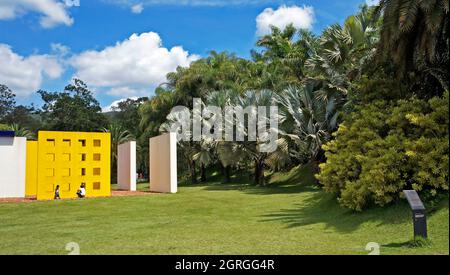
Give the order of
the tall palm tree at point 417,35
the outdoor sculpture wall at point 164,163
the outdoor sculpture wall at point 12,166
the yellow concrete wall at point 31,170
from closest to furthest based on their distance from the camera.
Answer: the tall palm tree at point 417,35 → the outdoor sculpture wall at point 164,163 → the outdoor sculpture wall at point 12,166 → the yellow concrete wall at point 31,170

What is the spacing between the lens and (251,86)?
30.9 m

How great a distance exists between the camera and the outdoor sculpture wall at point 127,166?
29.2m

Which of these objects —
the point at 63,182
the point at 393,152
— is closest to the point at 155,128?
the point at 63,182

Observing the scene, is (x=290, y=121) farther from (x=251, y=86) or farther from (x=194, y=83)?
(x=194, y=83)

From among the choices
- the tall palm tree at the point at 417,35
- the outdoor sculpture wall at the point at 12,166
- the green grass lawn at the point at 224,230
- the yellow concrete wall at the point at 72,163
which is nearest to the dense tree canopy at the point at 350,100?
the tall palm tree at the point at 417,35

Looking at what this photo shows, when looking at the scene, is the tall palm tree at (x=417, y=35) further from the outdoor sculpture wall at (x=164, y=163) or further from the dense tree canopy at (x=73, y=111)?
the dense tree canopy at (x=73, y=111)

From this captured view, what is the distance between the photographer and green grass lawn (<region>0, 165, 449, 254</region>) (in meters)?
7.68

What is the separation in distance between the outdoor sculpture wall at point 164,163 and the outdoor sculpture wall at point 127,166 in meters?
2.04

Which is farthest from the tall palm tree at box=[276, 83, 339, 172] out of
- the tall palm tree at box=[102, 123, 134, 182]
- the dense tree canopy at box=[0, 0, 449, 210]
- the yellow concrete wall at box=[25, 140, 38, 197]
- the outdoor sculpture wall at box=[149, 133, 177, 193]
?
the tall palm tree at box=[102, 123, 134, 182]

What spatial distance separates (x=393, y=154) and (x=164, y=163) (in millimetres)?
16938

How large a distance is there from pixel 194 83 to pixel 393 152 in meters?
28.2

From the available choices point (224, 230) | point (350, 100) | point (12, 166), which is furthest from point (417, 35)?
point (12, 166)

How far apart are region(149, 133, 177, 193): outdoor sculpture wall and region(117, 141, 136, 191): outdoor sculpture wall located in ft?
6.70

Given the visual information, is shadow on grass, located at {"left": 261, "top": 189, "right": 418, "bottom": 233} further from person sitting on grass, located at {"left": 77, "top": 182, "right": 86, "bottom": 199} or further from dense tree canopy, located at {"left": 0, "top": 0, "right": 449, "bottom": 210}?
person sitting on grass, located at {"left": 77, "top": 182, "right": 86, "bottom": 199}
